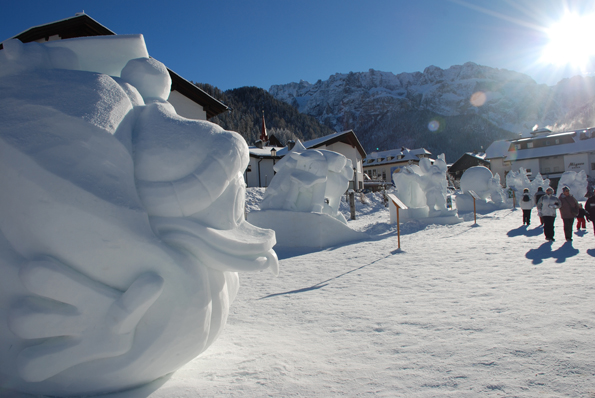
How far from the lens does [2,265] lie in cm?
210

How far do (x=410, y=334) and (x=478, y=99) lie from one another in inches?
5752

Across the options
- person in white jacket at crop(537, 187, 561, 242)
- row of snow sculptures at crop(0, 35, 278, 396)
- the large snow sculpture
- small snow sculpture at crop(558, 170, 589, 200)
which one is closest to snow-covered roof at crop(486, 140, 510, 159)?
small snow sculpture at crop(558, 170, 589, 200)

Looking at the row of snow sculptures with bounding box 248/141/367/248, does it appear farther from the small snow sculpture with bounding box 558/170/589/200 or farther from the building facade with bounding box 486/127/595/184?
the building facade with bounding box 486/127/595/184

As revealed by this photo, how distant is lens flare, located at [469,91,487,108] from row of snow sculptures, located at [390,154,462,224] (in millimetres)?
127651

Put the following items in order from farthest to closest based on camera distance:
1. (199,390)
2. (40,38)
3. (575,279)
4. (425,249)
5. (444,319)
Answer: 1. (40,38)
2. (425,249)
3. (575,279)
4. (444,319)
5. (199,390)

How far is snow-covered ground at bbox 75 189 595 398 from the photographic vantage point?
2432 millimetres

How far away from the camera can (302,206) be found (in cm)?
1025

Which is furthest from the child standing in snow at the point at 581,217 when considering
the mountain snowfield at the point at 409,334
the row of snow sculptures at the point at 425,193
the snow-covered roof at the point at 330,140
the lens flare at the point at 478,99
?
the lens flare at the point at 478,99

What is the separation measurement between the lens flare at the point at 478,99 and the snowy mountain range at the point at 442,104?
33 centimetres

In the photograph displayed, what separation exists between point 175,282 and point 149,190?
64 cm

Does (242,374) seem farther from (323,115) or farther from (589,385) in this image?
(323,115)

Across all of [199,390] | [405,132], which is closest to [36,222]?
[199,390]

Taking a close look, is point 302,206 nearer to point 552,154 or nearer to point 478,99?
point 552,154

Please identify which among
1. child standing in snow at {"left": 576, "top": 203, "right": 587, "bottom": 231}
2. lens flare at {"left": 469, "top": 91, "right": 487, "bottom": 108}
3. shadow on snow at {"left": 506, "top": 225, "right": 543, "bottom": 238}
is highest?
lens flare at {"left": 469, "top": 91, "right": 487, "bottom": 108}
